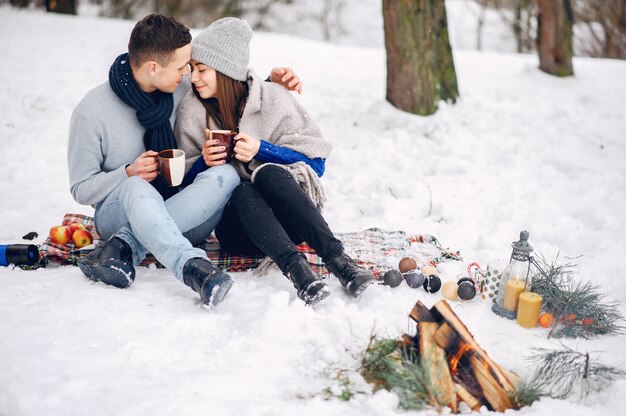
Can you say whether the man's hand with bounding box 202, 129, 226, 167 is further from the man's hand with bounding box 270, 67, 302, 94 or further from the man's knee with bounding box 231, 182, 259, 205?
the man's hand with bounding box 270, 67, 302, 94

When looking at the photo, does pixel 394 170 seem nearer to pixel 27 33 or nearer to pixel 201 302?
pixel 201 302

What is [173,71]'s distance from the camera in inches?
139

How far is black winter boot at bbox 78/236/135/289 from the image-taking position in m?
3.17

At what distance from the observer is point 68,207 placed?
4.78 m

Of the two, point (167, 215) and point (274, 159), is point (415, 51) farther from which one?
point (167, 215)

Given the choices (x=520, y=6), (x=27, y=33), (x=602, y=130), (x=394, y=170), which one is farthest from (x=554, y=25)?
(x=520, y=6)

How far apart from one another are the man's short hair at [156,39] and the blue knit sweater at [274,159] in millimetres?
656

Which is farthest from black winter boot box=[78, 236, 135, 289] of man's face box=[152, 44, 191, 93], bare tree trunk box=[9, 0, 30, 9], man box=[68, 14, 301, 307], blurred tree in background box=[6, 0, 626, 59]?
blurred tree in background box=[6, 0, 626, 59]

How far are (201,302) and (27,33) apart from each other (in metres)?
7.68

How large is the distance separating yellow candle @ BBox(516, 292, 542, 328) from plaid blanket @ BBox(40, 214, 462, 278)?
745 mm

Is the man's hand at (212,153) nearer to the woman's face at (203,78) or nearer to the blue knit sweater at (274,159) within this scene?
the blue knit sweater at (274,159)

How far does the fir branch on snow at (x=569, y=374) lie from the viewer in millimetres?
2543

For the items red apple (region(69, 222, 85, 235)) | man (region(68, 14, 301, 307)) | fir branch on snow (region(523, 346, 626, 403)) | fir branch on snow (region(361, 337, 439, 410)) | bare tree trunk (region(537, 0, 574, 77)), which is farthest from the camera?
bare tree trunk (region(537, 0, 574, 77))

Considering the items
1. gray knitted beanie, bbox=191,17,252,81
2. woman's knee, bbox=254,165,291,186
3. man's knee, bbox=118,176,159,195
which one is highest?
gray knitted beanie, bbox=191,17,252,81
